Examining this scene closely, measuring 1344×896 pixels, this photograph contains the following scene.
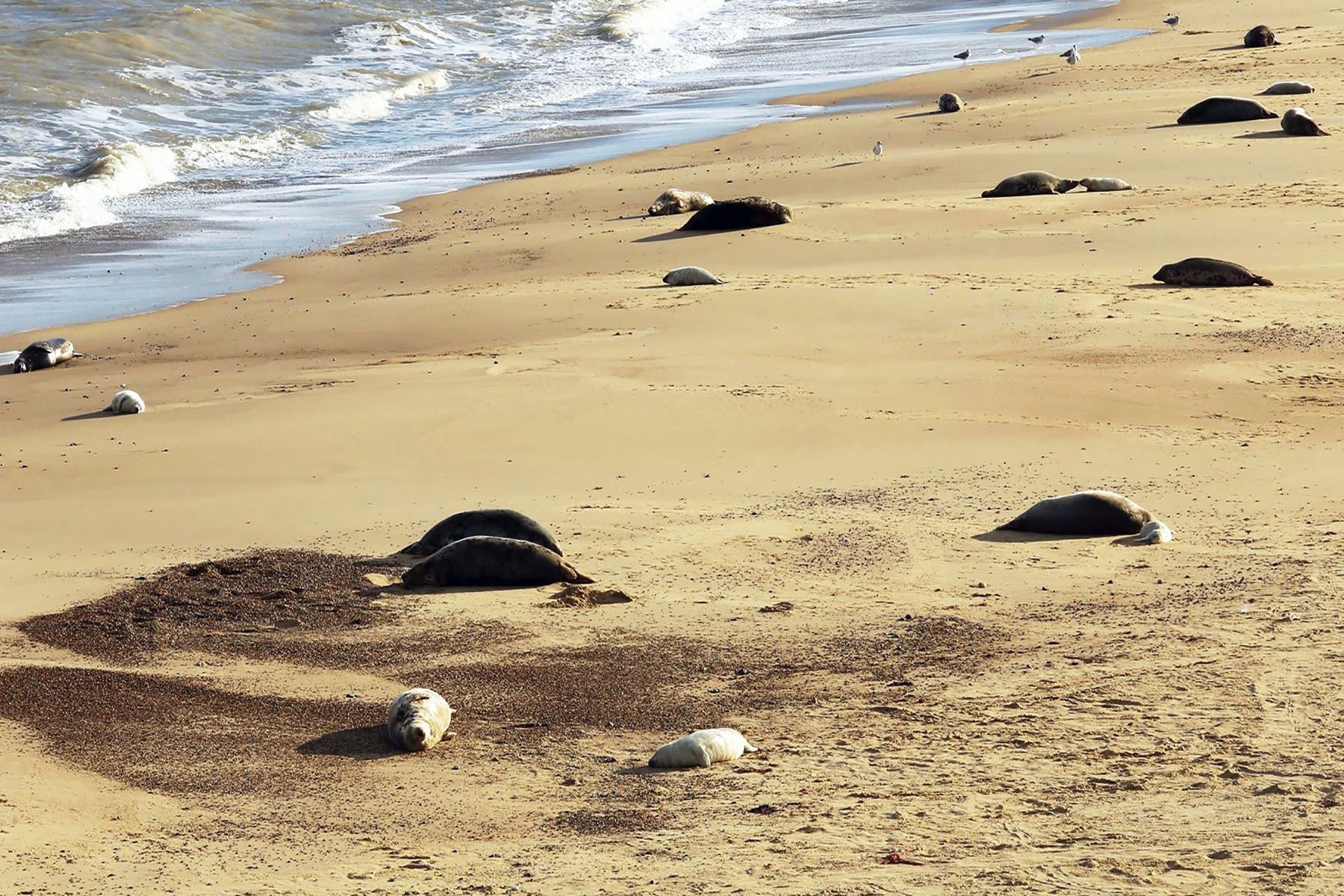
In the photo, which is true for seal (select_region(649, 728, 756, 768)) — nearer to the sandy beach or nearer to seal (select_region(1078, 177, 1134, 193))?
the sandy beach

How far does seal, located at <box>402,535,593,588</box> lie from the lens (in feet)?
20.2

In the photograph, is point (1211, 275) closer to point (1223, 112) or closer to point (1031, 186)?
point (1031, 186)

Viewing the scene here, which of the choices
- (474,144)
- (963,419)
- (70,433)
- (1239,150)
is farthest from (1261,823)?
(474,144)

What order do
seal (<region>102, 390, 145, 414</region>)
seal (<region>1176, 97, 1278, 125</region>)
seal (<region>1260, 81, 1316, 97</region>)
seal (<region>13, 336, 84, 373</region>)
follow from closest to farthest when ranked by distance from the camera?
seal (<region>102, 390, 145, 414</region>), seal (<region>13, 336, 84, 373</region>), seal (<region>1176, 97, 1278, 125</region>), seal (<region>1260, 81, 1316, 97</region>)

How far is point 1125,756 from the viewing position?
14.2 ft

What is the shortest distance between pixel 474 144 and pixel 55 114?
525 cm

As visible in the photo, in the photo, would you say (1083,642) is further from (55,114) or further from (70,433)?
(55,114)

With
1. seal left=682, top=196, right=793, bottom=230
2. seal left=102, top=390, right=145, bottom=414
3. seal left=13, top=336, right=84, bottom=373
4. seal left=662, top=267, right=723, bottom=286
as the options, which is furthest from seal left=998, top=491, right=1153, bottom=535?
seal left=682, top=196, right=793, bottom=230

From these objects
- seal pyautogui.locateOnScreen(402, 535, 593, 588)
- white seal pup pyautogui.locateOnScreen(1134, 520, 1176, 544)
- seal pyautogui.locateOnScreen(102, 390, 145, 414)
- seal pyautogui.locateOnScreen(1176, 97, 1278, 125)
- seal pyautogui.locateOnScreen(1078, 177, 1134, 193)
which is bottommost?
white seal pup pyautogui.locateOnScreen(1134, 520, 1176, 544)

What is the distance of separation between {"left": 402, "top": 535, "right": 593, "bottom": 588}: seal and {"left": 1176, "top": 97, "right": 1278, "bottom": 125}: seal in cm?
1241

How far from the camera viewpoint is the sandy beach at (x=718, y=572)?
13.4 ft

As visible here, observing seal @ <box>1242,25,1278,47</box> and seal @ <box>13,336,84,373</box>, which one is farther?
seal @ <box>1242,25,1278,47</box>

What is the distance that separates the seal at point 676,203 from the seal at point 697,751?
32.5 feet

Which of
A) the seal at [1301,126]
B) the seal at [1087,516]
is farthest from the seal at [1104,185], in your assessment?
the seal at [1087,516]
